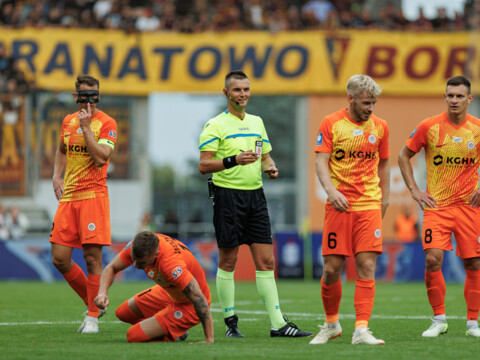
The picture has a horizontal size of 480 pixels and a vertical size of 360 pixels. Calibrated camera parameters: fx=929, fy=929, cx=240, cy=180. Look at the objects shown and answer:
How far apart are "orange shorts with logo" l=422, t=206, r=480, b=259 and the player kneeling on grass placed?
85.4 inches

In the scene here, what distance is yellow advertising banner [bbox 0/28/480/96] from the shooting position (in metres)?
26.2

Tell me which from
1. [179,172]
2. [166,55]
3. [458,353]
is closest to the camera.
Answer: [458,353]

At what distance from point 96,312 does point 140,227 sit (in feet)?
52.2

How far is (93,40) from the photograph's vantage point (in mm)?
26297

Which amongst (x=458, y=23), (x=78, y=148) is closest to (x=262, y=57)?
(x=458, y=23)

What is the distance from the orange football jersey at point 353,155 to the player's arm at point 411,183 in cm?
93

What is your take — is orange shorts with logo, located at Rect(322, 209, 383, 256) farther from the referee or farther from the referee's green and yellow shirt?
the referee's green and yellow shirt

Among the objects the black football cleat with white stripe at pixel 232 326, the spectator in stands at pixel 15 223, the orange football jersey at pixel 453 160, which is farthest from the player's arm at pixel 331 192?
the spectator in stands at pixel 15 223

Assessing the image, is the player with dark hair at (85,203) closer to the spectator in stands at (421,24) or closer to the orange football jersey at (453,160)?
the orange football jersey at (453,160)

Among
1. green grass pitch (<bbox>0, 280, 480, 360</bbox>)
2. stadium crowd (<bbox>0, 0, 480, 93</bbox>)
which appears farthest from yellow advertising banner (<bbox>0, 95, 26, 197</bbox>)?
green grass pitch (<bbox>0, 280, 480, 360</bbox>)

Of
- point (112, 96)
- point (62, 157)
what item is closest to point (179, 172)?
point (112, 96)

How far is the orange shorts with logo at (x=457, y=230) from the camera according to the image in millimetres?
8609

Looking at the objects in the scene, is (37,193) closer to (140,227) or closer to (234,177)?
(140,227)

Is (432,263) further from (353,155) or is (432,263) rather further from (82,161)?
(82,161)
